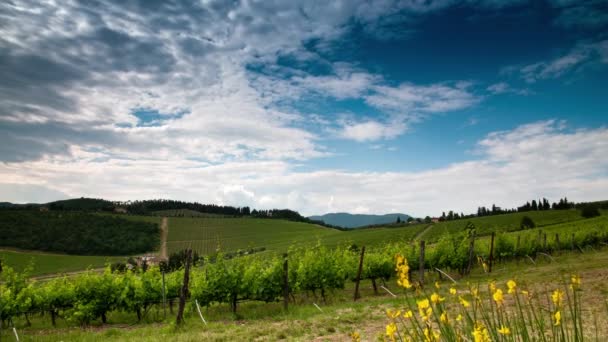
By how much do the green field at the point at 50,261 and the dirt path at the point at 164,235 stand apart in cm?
938

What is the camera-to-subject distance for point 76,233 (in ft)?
323

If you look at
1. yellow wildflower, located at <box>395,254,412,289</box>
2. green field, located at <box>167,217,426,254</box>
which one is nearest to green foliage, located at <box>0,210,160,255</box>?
green field, located at <box>167,217,426,254</box>

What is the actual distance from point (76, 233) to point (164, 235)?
2135 cm

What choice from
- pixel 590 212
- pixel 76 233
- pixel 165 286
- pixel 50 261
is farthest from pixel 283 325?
pixel 76 233

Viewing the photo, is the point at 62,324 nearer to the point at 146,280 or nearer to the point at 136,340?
the point at 146,280

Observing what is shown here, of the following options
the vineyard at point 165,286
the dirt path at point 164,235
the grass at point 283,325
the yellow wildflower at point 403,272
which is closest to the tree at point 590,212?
the grass at point 283,325

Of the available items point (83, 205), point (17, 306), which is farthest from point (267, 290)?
point (83, 205)

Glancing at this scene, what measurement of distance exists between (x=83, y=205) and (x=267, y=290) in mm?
159434

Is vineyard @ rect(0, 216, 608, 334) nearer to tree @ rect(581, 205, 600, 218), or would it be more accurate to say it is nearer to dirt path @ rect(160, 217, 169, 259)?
tree @ rect(581, 205, 600, 218)

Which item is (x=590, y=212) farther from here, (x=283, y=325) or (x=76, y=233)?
(x=76, y=233)

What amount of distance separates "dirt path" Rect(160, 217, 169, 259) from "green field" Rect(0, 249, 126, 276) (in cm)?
938

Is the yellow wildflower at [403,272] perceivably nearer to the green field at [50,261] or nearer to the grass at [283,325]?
the grass at [283,325]

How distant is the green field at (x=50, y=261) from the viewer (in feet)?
247

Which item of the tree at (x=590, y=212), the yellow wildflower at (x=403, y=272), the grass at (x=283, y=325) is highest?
the tree at (x=590, y=212)
